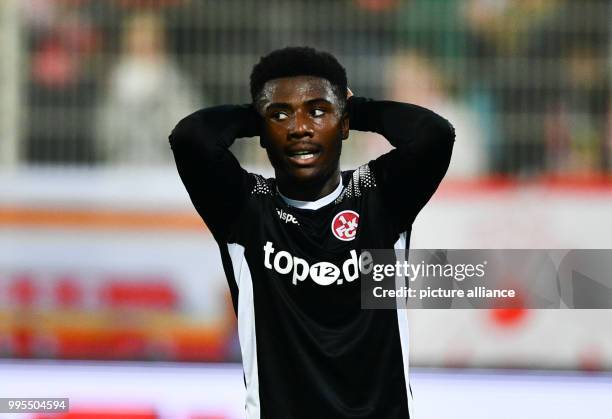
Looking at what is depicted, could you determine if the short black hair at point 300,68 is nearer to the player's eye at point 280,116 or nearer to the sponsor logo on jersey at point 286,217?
the player's eye at point 280,116

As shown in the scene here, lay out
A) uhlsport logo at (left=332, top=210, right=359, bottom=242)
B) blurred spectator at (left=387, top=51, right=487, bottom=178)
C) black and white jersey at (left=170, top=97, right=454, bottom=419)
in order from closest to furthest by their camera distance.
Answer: black and white jersey at (left=170, top=97, right=454, bottom=419) < uhlsport logo at (left=332, top=210, right=359, bottom=242) < blurred spectator at (left=387, top=51, right=487, bottom=178)

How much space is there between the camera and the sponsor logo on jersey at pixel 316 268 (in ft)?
11.4

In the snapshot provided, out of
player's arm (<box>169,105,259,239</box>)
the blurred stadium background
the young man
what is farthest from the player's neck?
the blurred stadium background

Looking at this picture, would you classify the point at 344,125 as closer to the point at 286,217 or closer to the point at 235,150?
the point at 286,217

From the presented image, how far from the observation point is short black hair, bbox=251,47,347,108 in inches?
140

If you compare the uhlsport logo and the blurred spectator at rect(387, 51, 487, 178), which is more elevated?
the blurred spectator at rect(387, 51, 487, 178)

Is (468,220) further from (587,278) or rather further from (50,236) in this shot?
(50,236)

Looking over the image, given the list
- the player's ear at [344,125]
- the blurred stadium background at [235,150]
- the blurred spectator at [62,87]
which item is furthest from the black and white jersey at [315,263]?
the blurred spectator at [62,87]

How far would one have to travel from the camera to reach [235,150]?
7.80m

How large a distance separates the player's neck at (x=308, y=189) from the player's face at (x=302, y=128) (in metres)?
0.01

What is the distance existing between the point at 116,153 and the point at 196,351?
1.46 m

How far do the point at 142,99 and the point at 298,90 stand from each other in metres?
4.60

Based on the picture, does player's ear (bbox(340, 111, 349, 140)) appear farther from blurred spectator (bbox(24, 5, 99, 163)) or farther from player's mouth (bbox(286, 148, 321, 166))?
blurred spectator (bbox(24, 5, 99, 163))

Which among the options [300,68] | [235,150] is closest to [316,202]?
[300,68]
